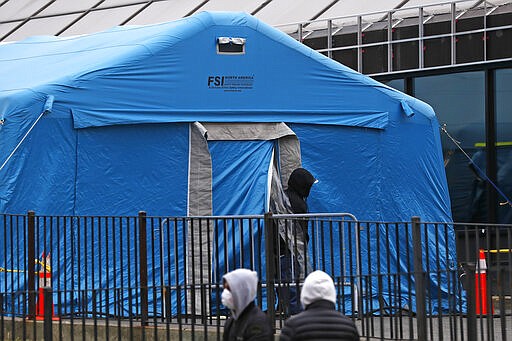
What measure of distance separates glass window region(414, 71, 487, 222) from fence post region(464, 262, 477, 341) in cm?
1104

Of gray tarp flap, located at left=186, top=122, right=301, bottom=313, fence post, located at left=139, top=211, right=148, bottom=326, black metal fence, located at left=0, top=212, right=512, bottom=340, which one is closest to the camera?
black metal fence, located at left=0, top=212, right=512, bottom=340

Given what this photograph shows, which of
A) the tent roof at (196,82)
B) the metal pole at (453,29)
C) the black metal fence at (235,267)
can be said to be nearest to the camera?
the black metal fence at (235,267)

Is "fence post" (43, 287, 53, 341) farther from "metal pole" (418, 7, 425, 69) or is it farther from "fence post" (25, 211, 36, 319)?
"metal pole" (418, 7, 425, 69)

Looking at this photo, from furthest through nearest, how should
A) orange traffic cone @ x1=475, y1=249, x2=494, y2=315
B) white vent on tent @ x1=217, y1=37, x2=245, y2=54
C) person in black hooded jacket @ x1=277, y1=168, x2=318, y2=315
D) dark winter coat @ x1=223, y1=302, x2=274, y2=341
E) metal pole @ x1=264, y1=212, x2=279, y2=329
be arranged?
white vent on tent @ x1=217, y1=37, x2=245, y2=54, person in black hooded jacket @ x1=277, y1=168, x2=318, y2=315, metal pole @ x1=264, y1=212, x2=279, y2=329, orange traffic cone @ x1=475, y1=249, x2=494, y2=315, dark winter coat @ x1=223, y1=302, x2=274, y2=341

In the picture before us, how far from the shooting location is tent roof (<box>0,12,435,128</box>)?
15367 mm

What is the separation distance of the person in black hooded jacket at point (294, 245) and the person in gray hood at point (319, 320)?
8.59 ft

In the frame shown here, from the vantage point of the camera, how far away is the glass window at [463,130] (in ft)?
69.8

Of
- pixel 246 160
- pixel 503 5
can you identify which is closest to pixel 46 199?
pixel 246 160

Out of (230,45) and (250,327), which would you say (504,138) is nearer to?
(230,45)

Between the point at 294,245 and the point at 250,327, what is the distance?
3.20 m

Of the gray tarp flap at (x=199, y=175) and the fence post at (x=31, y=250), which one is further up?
the gray tarp flap at (x=199, y=175)

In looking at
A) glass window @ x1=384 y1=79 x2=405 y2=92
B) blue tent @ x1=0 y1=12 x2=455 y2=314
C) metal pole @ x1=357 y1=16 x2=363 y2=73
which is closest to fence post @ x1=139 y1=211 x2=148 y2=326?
blue tent @ x1=0 y1=12 x2=455 y2=314

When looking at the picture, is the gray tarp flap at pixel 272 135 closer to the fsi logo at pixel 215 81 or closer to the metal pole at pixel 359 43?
the fsi logo at pixel 215 81

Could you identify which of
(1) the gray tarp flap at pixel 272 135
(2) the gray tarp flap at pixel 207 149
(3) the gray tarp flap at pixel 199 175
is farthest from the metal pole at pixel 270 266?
(1) the gray tarp flap at pixel 272 135
